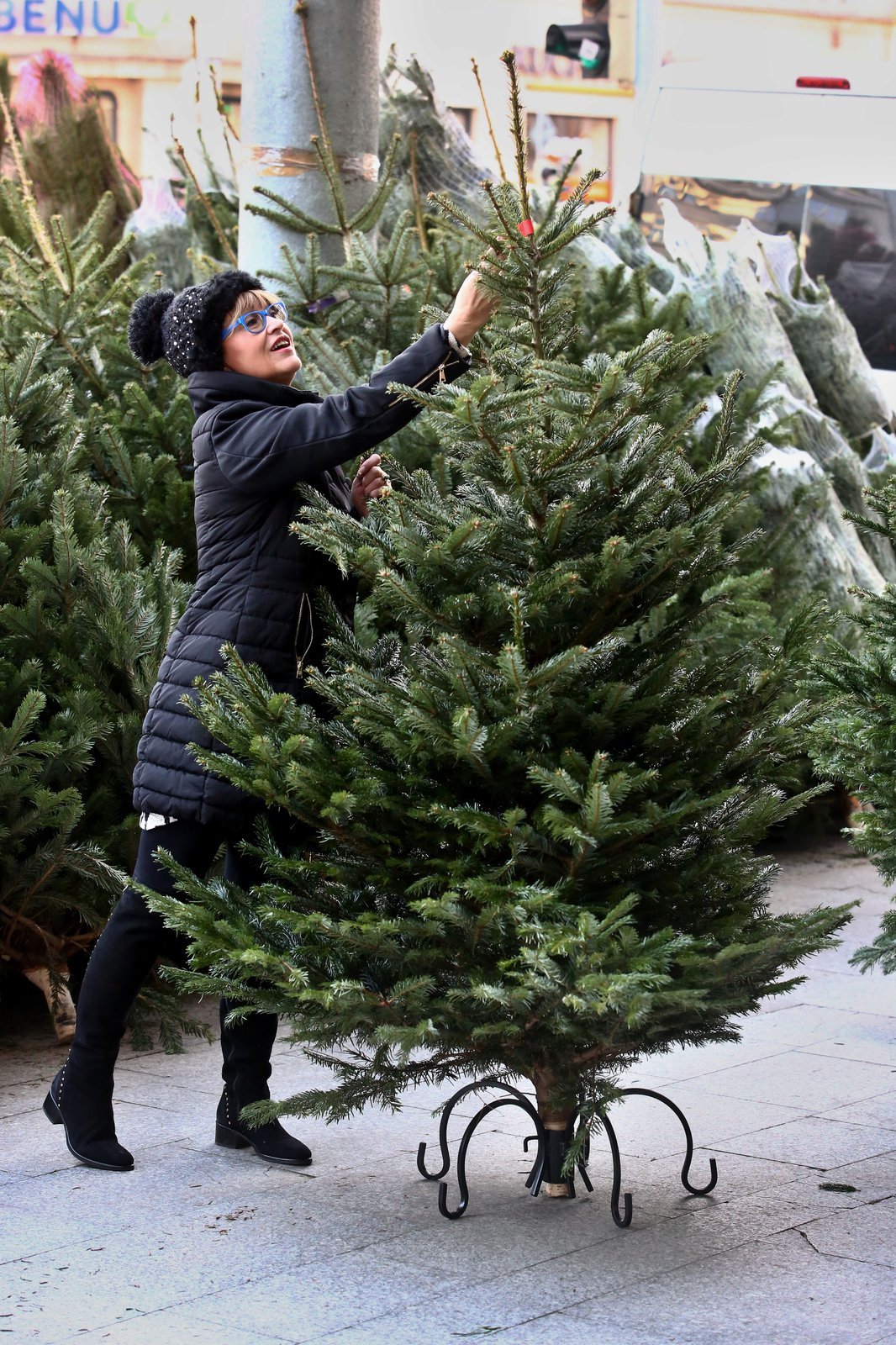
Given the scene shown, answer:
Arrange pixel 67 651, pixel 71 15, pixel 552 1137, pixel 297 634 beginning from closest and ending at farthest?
pixel 552 1137, pixel 297 634, pixel 67 651, pixel 71 15

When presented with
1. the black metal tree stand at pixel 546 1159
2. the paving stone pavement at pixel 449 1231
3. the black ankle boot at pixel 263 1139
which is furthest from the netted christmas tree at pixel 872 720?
the black ankle boot at pixel 263 1139

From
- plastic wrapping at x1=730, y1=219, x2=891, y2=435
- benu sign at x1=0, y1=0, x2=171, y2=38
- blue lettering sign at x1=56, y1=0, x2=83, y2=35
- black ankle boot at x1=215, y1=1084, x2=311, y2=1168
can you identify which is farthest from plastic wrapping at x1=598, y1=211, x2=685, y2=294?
blue lettering sign at x1=56, y1=0, x2=83, y2=35

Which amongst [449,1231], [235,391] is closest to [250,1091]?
[449,1231]

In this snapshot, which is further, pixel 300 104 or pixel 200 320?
pixel 300 104

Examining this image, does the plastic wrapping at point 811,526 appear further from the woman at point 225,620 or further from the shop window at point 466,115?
the shop window at point 466,115

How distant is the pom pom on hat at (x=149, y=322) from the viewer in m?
4.00

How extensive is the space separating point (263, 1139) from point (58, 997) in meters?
1.30

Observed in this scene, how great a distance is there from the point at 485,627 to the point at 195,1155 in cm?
158

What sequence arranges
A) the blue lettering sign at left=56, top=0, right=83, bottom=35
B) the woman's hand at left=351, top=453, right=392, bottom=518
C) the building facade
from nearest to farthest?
1. the woman's hand at left=351, top=453, right=392, bottom=518
2. the building facade
3. the blue lettering sign at left=56, top=0, right=83, bottom=35

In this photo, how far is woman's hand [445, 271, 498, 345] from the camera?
342 cm

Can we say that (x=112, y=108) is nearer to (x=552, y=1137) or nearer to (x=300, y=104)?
(x=300, y=104)

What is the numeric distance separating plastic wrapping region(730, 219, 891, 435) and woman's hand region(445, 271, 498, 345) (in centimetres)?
659

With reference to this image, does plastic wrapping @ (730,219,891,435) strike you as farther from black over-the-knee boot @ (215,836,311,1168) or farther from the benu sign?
the benu sign

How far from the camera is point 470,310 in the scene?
344cm
